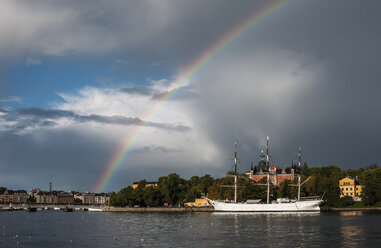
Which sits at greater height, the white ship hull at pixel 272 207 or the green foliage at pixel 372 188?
the green foliage at pixel 372 188

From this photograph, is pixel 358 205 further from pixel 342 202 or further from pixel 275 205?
pixel 275 205

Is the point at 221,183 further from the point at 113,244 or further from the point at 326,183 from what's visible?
the point at 113,244

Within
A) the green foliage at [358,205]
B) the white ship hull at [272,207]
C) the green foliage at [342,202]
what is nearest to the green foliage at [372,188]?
the green foliage at [358,205]

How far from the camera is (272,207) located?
16650 centimetres

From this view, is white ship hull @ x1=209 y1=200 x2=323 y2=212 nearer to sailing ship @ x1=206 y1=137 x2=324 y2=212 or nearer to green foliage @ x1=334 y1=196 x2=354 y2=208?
sailing ship @ x1=206 y1=137 x2=324 y2=212

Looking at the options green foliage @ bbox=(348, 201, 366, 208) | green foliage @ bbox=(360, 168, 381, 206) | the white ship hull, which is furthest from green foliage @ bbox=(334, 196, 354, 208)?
the white ship hull

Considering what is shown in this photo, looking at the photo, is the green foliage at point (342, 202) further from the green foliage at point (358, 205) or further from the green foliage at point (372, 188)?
the green foliage at point (372, 188)

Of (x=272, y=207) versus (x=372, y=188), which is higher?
(x=372, y=188)

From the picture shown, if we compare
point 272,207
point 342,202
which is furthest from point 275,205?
point 342,202

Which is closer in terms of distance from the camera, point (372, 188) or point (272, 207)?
point (272, 207)

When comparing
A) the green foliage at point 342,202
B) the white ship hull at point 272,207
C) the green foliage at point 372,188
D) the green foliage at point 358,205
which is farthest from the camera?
the green foliage at point 358,205

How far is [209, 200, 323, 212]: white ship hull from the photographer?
161 meters

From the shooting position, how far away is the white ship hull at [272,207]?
16138 centimetres

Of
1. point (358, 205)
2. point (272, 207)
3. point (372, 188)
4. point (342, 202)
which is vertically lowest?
point (358, 205)
